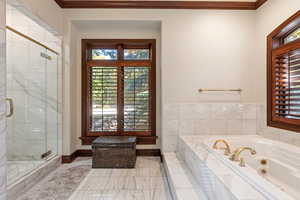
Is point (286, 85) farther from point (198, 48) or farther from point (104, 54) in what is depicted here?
point (104, 54)

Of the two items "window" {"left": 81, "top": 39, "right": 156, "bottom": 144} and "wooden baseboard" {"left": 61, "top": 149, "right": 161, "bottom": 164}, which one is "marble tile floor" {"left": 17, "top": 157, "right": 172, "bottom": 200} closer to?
"wooden baseboard" {"left": 61, "top": 149, "right": 161, "bottom": 164}

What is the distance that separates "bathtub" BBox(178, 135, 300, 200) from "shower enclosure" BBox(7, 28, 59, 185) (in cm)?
200

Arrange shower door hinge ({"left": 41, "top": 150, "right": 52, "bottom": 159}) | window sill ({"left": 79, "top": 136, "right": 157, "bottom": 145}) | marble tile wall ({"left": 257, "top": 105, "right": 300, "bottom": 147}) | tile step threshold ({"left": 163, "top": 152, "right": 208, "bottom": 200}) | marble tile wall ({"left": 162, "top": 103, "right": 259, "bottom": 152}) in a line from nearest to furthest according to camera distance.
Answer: tile step threshold ({"left": 163, "top": 152, "right": 208, "bottom": 200}) < marble tile wall ({"left": 257, "top": 105, "right": 300, "bottom": 147}) < shower door hinge ({"left": 41, "top": 150, "right": 52, "bottom": 159}) < marble tile wall ({"left": 162, "top": 103, "right": 259, "bottom": 152}) < window sill ({"left": 79, "top": 136, "right": 157, "bottom": 145})

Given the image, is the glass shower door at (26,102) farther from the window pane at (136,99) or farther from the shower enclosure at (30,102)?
the window pane at (136,99)

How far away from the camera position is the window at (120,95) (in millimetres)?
3219

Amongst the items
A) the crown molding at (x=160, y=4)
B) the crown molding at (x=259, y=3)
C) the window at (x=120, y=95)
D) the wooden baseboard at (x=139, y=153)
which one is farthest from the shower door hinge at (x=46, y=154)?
the crown molding at (x=259, y=3)

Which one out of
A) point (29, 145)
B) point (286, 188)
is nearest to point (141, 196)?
point (286, 188)

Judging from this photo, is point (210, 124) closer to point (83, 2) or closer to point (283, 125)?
point (283, 125)

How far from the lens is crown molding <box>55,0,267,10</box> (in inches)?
113

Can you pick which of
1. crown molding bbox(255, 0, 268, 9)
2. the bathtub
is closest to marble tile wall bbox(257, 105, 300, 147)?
the bathtub

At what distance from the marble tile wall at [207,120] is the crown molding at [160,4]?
1538 millimetres

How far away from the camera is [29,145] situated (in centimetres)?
268

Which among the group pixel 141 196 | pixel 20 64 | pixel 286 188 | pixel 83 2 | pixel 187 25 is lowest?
pixel 141 196

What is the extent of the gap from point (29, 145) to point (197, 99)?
2597 mm
